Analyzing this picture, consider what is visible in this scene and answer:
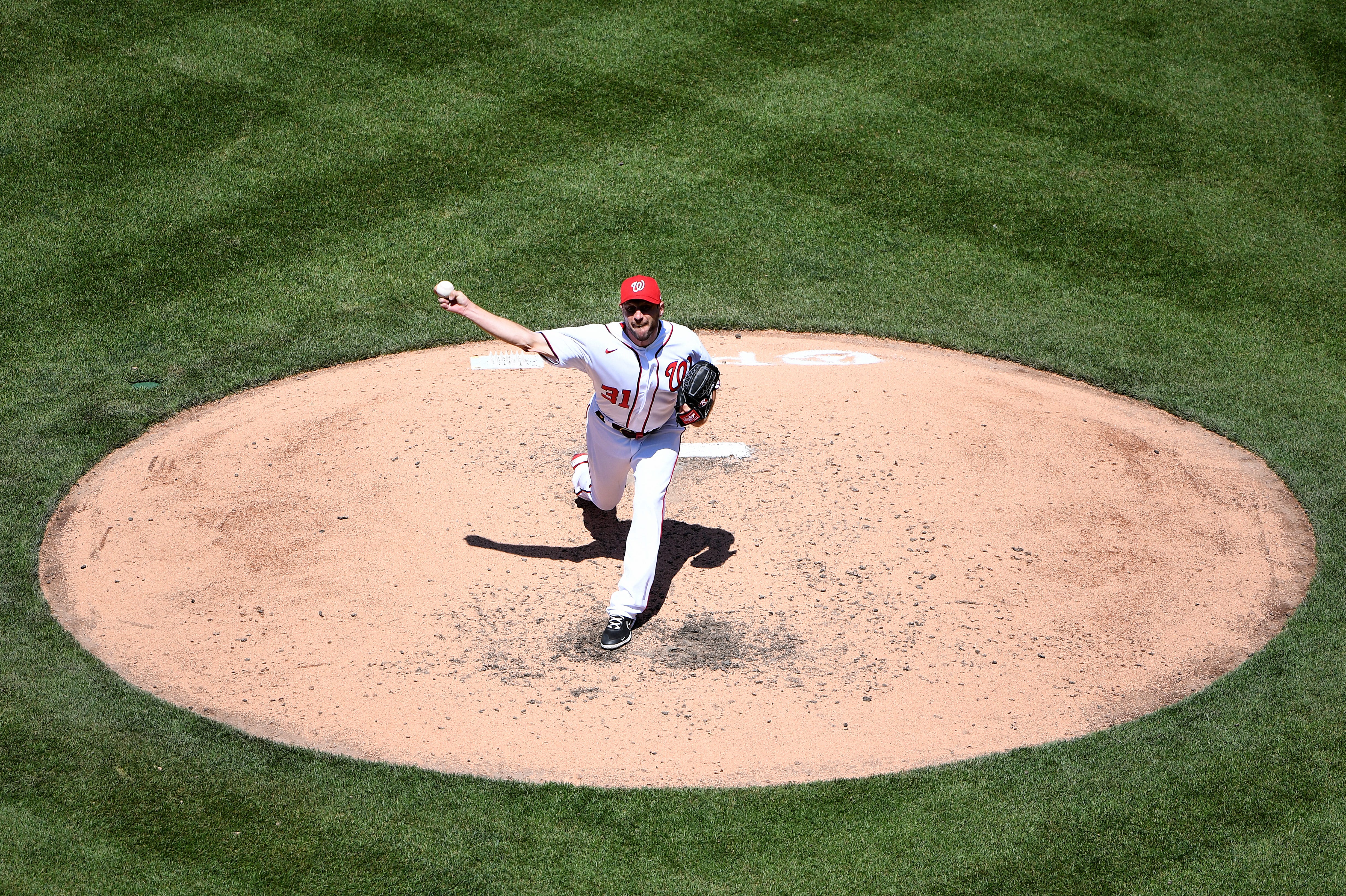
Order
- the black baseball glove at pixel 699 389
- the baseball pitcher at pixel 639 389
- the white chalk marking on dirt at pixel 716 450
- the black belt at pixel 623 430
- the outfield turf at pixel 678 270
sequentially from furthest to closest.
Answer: the white chalk marking on dirt at pixel 716 450 → the black belt at pixel 623 430 → the black baseball glove at pixel 699 389 → the baseball pitcher at pixel 639 389 → the outfield turf at pixel 678 270

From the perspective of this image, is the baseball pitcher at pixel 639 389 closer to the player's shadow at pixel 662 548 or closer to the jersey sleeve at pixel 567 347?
the jersey sleeve at pixel 567 347

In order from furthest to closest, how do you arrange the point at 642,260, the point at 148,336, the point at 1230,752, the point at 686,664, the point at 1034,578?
1. the point at 642,260
2. the point at 148,336
3. the point at 1034,578
4. the point at 686,664
5. the point at 1230,752

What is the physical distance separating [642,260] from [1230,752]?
614cm

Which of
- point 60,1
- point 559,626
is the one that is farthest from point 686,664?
point 60,1

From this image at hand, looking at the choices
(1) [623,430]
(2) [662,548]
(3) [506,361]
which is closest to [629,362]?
(1) [623,430]

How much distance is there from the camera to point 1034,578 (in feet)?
22.6

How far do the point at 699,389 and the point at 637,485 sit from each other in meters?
0.65

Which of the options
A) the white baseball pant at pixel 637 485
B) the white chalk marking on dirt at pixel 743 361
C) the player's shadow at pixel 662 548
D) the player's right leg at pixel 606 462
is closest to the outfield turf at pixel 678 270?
the white chalk marking on dirt at pixel 743 361

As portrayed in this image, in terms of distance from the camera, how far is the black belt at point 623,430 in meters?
6.66

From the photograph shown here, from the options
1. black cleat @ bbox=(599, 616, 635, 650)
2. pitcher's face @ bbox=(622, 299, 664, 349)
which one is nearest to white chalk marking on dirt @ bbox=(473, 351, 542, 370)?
pitcher's face @ bbox=(622, 299, 664, 349)

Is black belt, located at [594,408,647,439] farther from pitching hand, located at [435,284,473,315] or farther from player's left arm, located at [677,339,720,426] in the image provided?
pitching hand, located at [435,284,473,315]

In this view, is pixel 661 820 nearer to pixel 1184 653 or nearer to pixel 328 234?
pixel 1184 653

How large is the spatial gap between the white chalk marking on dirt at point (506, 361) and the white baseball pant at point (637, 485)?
2195 mm

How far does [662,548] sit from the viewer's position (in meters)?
7.19
